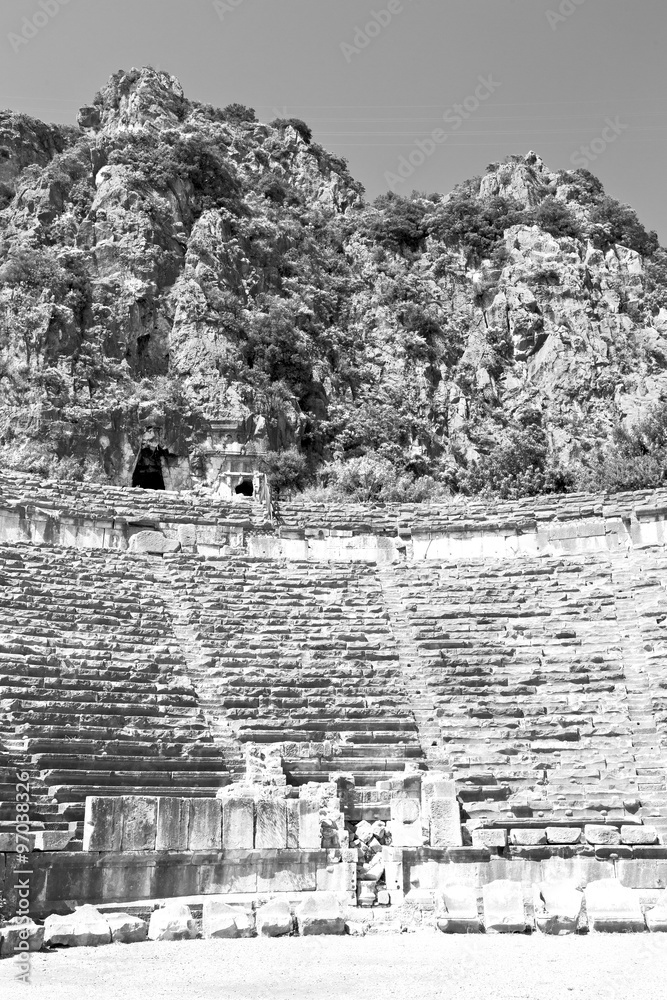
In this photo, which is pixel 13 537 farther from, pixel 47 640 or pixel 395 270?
pixel 395 270

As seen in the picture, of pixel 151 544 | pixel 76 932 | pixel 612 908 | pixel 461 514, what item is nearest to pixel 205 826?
pixel 76 932

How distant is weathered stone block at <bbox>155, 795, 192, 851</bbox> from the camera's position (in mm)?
9320

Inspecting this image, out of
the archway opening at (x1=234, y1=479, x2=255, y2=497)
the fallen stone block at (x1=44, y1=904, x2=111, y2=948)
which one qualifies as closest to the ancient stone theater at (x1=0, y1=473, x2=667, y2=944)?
the fallen stone block at (x1=44, y1=904, x2=111, y2=948)

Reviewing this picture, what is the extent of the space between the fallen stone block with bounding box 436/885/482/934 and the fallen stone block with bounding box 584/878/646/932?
3.10 feet

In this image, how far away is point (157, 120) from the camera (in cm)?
3419

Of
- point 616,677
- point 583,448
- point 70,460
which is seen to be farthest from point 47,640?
point 583,448

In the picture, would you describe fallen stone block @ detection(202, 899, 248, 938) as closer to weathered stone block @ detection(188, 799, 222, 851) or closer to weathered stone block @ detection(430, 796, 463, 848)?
weathered stone block @ detection(188, 799, 222, 851)

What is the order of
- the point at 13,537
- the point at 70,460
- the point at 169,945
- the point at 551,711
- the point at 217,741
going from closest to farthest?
the point at 169,945 → the point at 217,741 → the point at 551,711 → the point at 13,537 → the point at 70,460

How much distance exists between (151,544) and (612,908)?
38.2ft

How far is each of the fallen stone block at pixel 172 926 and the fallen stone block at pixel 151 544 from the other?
403 inches

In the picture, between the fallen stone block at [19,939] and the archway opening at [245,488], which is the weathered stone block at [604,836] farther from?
the archway opening at [245,488]

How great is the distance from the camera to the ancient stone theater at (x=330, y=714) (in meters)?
8.95

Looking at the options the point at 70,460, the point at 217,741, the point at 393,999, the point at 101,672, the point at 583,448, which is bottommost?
the point at 393,999

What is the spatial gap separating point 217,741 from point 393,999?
20.0 feet
